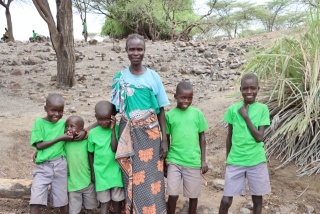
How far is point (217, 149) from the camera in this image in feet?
13.4

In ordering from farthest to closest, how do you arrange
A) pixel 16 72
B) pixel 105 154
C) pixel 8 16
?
pixel 8 16, pixel 16 72, pixel 105 154

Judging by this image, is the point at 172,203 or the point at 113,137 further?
the point at 172,203

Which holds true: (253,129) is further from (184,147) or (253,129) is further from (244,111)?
(184,147)

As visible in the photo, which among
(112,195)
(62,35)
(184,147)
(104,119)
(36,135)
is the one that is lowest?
(112,195)

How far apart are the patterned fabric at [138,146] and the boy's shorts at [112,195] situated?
70 mm

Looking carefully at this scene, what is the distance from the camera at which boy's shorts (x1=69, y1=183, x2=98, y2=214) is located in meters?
2.59

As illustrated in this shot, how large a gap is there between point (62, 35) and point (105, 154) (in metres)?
5.24

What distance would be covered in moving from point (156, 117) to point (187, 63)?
6.46 meters

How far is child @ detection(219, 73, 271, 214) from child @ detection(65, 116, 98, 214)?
98 cm

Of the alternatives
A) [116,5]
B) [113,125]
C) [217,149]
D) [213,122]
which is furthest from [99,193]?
[116,5]

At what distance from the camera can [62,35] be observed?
7203 millimetres

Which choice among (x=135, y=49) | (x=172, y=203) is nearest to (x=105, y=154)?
(x=172, y=203)

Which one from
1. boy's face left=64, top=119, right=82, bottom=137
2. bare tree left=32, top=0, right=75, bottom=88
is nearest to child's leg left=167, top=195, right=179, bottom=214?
boy's face left=64, top=119, right=82, bottom=137

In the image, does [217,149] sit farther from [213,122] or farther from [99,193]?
[99,193]
